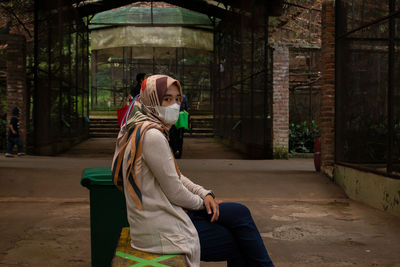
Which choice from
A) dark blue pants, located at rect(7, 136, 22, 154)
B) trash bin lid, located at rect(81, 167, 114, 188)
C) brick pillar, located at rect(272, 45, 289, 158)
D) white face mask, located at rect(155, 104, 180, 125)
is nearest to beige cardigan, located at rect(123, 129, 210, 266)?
white face mask, located at rect(155, 104, 180, 125)

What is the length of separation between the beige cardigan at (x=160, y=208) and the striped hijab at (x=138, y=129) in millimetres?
28

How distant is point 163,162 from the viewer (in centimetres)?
237

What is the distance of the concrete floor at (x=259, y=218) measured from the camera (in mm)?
4574

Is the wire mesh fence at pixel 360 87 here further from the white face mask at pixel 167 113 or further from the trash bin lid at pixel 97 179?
the white face mask at pixel 167 113

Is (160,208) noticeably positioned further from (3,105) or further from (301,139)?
(3,105)

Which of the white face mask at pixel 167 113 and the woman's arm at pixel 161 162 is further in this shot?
the white face mask at pixel 167 113

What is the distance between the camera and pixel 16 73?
41.6ft

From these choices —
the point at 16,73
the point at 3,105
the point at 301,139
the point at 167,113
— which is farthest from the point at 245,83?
the point at 167,113

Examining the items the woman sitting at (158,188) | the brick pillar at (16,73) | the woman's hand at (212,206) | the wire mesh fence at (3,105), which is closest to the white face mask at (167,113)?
the woman sitting at (158,188)

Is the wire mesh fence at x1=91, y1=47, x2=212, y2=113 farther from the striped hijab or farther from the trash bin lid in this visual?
the striped hijab

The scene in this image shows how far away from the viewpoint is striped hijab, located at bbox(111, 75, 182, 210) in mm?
2408

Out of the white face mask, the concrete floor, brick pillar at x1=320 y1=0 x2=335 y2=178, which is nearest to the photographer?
the white face mask

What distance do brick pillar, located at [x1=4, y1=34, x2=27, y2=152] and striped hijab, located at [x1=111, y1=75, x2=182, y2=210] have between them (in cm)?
1100

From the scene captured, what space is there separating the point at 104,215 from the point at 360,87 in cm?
581
